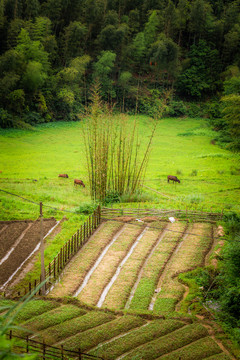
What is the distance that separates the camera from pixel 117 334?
6957 millimetres

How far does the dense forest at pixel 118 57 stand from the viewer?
2662 cm

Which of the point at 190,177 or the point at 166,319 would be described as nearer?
the point at 166,319

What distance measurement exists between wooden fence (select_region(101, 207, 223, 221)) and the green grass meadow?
0.88 m

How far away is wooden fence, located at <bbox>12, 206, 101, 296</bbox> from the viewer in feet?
29.4

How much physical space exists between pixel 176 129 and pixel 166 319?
25382 mm

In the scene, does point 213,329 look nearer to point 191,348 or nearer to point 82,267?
point 191,348

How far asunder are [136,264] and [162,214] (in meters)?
3.82

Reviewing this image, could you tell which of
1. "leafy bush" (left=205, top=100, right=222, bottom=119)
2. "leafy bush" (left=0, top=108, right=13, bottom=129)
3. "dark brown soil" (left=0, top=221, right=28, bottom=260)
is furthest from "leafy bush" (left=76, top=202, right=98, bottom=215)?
"leafy bush" (left=205, top=100, right=222, bottom=119)

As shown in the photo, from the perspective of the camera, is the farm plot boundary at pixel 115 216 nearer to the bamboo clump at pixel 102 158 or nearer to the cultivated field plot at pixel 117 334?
the bamboo clump at pixel 102 158

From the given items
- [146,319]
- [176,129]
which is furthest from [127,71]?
[146,319]

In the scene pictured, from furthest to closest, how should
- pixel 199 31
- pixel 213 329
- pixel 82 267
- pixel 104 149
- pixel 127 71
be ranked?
1. pixel 199 31
2. pixel 127 71
3. pixel 104 149
4. pixel 82 267
5. pixel 213 329

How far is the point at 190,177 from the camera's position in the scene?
19.7m

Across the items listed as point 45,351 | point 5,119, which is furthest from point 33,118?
point 45,351

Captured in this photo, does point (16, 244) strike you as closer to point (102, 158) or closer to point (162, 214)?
point (102, 158)
